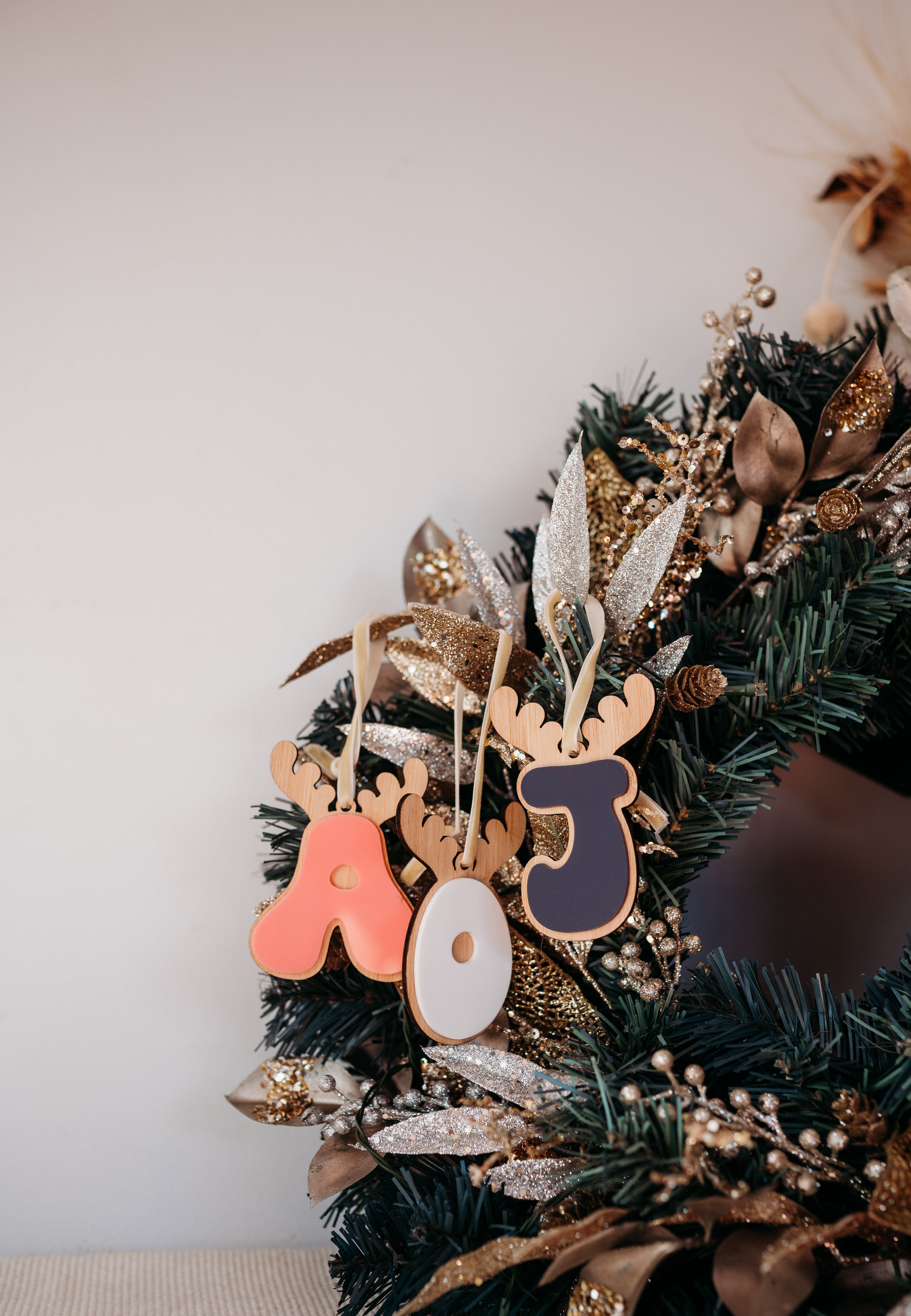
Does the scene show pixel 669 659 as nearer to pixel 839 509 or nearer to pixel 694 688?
pixel 694 688

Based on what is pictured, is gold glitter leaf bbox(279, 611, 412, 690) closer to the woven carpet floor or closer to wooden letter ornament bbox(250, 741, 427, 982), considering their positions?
wooden letter ornament bbox(250, 741, 427, 982)

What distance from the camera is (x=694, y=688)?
0.45 m

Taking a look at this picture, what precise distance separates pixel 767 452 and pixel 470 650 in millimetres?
253

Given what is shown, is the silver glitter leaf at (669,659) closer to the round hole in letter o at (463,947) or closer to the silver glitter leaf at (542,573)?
the silver glitter leaf at (542,573)

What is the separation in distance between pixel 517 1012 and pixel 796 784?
36 centimetres

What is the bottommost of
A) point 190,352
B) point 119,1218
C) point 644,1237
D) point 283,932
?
point 119,1218

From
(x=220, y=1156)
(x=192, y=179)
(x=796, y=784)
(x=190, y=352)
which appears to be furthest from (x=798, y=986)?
(x=192, y=179)

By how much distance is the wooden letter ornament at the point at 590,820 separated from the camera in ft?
1.35

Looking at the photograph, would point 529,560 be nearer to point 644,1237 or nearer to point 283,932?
point 283,932

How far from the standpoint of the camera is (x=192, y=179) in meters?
0.73

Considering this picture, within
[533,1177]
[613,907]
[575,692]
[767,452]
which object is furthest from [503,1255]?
[767,452]

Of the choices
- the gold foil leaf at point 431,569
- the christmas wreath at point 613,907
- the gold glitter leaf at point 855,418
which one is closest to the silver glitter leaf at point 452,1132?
the christmas wreath at point 613,907

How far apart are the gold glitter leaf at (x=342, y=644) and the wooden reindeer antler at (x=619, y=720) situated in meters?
0.17

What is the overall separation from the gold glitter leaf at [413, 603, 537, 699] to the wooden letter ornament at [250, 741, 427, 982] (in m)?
0.08
